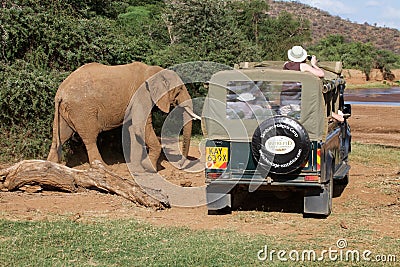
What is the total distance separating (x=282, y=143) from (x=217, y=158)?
1.05 metres

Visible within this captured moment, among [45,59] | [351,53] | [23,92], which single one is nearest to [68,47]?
[45,59]

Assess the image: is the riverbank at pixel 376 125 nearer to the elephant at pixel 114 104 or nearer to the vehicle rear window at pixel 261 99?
A: the elephant at pixel 114 104

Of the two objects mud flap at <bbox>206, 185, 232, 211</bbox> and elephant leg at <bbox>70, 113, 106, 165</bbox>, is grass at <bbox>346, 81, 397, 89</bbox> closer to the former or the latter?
elephant leg at <bbox>70, 113, 106, 165</bbox>

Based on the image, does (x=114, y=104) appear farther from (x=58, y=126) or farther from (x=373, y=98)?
(x=373, y=98)

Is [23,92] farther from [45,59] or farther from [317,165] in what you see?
[317,165]

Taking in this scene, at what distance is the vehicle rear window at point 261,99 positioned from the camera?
9.28 m

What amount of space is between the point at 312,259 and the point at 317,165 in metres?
1.84

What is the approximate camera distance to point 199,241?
26.6 ft

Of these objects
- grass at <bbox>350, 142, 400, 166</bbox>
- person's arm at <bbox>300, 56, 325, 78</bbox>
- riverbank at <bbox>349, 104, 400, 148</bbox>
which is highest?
person's arm at <bbox>300, 56, 325, 78</bbox>

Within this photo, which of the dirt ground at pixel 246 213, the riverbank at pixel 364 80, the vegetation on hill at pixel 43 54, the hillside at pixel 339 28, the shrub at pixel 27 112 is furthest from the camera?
the hillside at pixel 339 28

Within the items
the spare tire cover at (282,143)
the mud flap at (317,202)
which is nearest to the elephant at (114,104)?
the mud flap at (317,202)

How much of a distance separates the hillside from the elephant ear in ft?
267

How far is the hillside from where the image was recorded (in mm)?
97250

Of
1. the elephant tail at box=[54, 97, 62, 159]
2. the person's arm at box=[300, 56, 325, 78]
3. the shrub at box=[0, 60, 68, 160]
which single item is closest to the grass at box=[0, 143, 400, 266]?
the person's arm at box=[300, 56, 325, 78]
